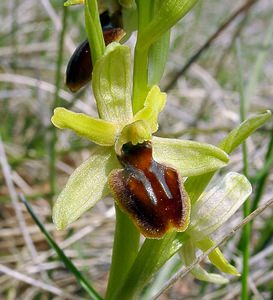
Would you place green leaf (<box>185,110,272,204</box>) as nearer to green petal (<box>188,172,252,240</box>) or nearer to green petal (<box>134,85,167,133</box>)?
green petal (<box>188,172,252,240</box>)

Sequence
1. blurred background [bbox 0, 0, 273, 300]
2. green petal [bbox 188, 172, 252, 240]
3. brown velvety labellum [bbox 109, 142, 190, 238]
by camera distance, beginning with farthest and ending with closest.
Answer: blurred background [bbox 0, 0, 273, 300]
green petal [bbox 188, 172, 252, 240]
brown velvety labellum [bbox 109, 142, 190, 238]

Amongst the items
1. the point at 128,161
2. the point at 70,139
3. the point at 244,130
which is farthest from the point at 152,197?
the point at 70,139

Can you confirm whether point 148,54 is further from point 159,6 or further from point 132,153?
point 132,153

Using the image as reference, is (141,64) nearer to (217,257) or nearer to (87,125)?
(87,125)

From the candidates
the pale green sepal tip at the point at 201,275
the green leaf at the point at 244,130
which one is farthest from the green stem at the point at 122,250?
the green leaf at the point at 244,130

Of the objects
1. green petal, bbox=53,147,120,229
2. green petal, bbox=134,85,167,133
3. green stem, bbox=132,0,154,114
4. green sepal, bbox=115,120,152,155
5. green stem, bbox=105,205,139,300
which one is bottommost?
green stem, bbox=105,205,139,300

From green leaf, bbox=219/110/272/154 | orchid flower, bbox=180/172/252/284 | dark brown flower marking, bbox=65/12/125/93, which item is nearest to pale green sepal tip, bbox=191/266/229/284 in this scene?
orchid flower, bbox=180/172/252/284
